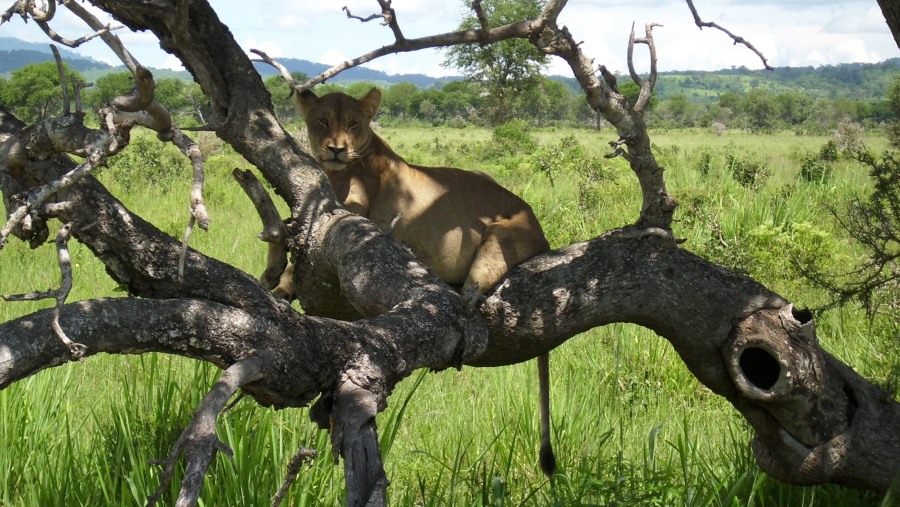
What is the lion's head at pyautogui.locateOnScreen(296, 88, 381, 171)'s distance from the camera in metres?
5.02

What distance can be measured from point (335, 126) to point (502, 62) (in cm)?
3909

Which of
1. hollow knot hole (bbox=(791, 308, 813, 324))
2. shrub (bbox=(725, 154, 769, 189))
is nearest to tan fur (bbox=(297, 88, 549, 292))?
hollow knot hole (bbox=(791, 308, 813, 324))

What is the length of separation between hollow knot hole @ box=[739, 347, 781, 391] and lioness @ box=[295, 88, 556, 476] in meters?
0.96

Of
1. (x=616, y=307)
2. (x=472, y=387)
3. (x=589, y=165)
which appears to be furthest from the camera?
(x=589, y=165)

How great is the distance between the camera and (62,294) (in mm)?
1961

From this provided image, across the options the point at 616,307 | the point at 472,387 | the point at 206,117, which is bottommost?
the point at 472,387

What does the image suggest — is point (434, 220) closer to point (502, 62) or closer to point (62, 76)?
point (62, 76)

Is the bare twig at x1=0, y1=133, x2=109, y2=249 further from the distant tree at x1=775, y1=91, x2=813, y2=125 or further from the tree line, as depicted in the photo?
the distant tree at x1=775, y1=91, x2=813, y2=125

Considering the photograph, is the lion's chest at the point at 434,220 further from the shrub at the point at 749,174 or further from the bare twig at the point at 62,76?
the shrub at the point at 749,174

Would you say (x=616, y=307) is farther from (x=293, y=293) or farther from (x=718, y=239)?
(x=718, y=239)

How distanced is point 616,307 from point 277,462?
1.61 metres

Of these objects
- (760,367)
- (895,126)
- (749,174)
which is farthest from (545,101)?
(760,367)

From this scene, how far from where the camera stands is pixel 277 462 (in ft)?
13.0

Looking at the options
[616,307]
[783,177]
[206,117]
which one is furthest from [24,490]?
[783,177]
